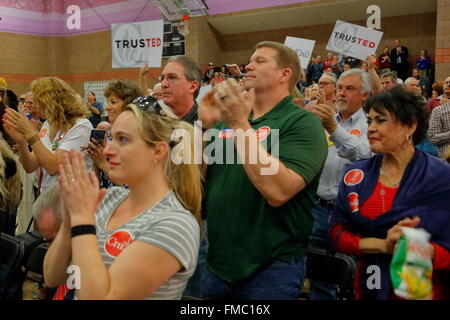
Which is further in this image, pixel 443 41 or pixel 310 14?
pixel 310 14

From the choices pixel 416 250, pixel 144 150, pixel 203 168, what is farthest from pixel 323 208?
pixel 144 150

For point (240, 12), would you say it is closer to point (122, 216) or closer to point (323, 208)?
point (323, 208)

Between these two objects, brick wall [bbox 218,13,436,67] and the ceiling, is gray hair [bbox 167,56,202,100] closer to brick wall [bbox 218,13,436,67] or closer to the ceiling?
the ceiling

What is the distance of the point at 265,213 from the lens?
5.53ft

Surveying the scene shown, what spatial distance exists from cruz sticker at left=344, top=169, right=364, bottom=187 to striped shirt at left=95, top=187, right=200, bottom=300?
85cm

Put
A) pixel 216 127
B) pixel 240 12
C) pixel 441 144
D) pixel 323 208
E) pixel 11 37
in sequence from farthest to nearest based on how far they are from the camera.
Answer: pixel 11 37, pixel 240 12, pixel 441 144, pixel 323 208, pixel 216 127

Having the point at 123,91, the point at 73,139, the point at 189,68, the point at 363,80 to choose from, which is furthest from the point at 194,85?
the point at 363,80

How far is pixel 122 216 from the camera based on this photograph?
1.54m

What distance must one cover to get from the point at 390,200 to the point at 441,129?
9.65 feet

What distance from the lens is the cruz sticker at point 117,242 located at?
4.62 ft

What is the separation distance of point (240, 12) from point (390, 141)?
12.1 m

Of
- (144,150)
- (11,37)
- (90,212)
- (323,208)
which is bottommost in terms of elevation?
(323,208)

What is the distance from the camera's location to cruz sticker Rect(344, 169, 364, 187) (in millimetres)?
1977

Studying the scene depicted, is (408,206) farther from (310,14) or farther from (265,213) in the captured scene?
(310,14)
